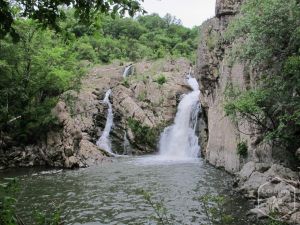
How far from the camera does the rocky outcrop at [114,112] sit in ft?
86.9

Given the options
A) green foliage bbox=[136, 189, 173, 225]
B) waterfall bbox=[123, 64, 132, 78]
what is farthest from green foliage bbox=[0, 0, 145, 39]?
waterfall bbox=[123, 64, 132, 78]

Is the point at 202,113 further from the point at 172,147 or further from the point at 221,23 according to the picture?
the point at 221,23

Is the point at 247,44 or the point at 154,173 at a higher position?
the point at 247,44

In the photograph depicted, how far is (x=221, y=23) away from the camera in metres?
27.1

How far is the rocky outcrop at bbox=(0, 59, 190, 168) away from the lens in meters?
26.5

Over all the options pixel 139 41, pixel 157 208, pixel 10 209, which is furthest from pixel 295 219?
pixel 139 41

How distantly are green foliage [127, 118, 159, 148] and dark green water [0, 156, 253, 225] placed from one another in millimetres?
7983

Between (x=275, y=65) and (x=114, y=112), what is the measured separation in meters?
20.6

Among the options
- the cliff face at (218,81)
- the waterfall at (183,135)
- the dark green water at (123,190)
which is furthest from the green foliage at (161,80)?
the dark green water at (123,190)

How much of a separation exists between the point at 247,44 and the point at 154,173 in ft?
28.6

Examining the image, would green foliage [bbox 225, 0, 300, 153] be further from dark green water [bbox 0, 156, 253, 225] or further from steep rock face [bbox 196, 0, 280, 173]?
dark green water [bbox 0, 156, 253, 225]

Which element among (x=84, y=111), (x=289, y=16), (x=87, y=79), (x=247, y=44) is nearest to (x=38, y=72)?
(x=84, y=111)

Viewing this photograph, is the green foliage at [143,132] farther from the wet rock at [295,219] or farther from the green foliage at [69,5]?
the green foliage at [69,5]

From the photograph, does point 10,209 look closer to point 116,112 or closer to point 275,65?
point 275,65
